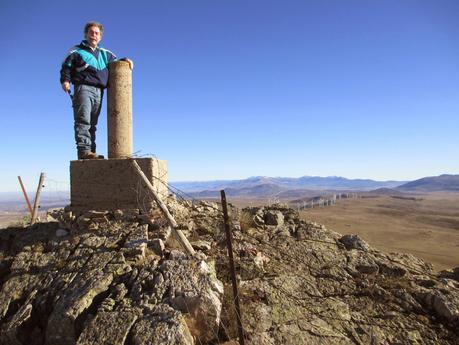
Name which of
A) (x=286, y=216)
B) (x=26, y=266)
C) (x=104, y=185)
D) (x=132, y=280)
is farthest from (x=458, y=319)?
(x=26, y=266)

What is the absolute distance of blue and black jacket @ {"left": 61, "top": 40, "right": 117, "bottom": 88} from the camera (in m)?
7.02

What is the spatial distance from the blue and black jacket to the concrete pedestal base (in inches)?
68.2

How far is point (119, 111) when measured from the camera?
24.9 feet

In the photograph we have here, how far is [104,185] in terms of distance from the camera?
711 cm

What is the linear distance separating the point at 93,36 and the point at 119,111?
1624 millimetres

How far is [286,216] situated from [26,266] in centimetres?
615

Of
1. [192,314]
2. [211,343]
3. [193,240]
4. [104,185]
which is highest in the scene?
[104,185]

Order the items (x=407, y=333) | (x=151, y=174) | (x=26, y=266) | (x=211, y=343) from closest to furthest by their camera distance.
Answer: (x=211, y=343) → (x=407, y=333) → (x=26, y=266) → (x=151, y=174)

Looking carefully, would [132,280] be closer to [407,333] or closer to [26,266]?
[26,266]

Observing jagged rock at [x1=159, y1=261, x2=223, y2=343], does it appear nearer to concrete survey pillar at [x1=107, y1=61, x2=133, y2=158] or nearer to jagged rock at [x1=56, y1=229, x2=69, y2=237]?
jagged rock at [x1=56, y1=229, x2=69, y2=237]

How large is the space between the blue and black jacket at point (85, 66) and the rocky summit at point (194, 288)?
9.16 feet

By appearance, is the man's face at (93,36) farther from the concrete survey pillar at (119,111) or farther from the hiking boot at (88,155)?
the hiking boot at (88,155)

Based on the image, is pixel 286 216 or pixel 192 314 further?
pixel 286 216

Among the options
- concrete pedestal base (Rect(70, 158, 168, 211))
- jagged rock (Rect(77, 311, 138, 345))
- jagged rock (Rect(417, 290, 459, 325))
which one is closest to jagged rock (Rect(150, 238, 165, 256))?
concrete pedestal base (Rect(70, 158, 168, 211))
